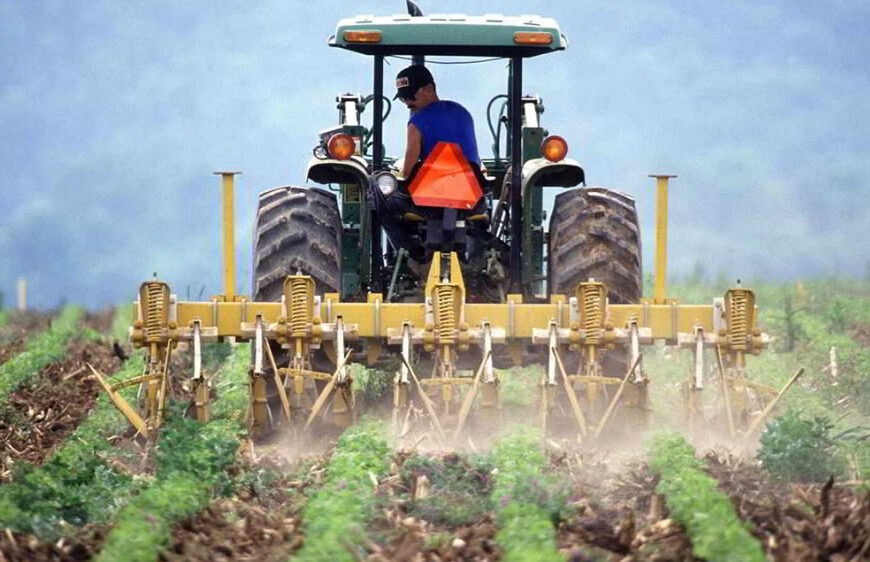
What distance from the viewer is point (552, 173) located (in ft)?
38.0

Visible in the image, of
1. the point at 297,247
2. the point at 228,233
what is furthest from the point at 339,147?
the point at 228,233

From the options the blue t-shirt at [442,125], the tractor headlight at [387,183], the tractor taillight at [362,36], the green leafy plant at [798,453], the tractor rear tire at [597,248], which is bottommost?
the green leafy plant at [798,453]

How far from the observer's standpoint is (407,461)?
29.7 ft

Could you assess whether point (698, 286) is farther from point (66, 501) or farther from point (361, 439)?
point (66, 501)

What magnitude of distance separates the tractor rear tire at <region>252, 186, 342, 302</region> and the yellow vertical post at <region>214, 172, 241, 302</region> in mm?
168

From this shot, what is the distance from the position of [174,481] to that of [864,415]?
6.06m

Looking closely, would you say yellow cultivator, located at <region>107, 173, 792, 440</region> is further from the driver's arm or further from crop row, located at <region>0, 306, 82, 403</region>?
crop row, located at <region>0, 306, 82, 403</region>

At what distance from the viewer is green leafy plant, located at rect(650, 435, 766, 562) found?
6.68m

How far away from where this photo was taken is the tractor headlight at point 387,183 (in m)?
11.1

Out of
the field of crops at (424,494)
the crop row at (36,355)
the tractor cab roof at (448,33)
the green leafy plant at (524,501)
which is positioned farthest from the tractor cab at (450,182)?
the crop row at (36,355)

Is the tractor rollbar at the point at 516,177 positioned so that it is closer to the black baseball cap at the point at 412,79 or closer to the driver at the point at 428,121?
the driver at the point at 428,121

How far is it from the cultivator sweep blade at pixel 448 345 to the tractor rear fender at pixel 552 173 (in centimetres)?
83

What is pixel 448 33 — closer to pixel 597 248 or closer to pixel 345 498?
pixel 597 248

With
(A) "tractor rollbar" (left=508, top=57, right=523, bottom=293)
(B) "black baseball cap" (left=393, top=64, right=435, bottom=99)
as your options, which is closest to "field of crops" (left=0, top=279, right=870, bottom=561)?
(A) "tractor rollbar" (left=508, top=57, right=523, bottom=293)
